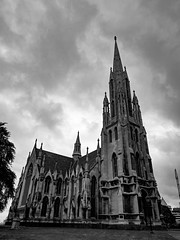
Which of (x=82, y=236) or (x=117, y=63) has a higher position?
(x=117, y=63)

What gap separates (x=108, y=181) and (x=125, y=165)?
15.1 ft

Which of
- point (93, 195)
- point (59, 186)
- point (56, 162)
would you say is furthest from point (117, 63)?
point (59, 186)

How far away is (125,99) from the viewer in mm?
42062

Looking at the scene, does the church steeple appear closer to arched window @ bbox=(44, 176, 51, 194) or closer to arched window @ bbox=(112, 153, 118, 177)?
arched window @ bbox=(44, 176, 51, 194)

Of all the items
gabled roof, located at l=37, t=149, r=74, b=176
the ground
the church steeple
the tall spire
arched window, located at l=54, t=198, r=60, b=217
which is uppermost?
the tall spire

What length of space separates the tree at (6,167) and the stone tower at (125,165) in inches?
634

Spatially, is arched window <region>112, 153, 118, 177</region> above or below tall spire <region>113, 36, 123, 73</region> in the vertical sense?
below

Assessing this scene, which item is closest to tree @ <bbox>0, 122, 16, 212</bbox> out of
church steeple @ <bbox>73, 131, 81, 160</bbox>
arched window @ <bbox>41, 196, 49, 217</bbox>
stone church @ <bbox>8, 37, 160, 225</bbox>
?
stone church @ <bbox>8, 37, 160, 225</bbox>

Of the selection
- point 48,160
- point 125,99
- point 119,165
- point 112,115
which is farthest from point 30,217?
point 125,99

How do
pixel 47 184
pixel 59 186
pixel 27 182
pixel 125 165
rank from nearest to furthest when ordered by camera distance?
1. pixel 125 165
2. pixel 47 184
3. pixel 59 186
4. pixel 27 182

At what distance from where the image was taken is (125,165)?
32.1m

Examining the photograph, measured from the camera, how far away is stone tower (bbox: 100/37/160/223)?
28656mm

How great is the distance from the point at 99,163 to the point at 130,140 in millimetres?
8351

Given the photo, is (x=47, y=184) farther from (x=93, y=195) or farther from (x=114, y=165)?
(x=114, y=165)
